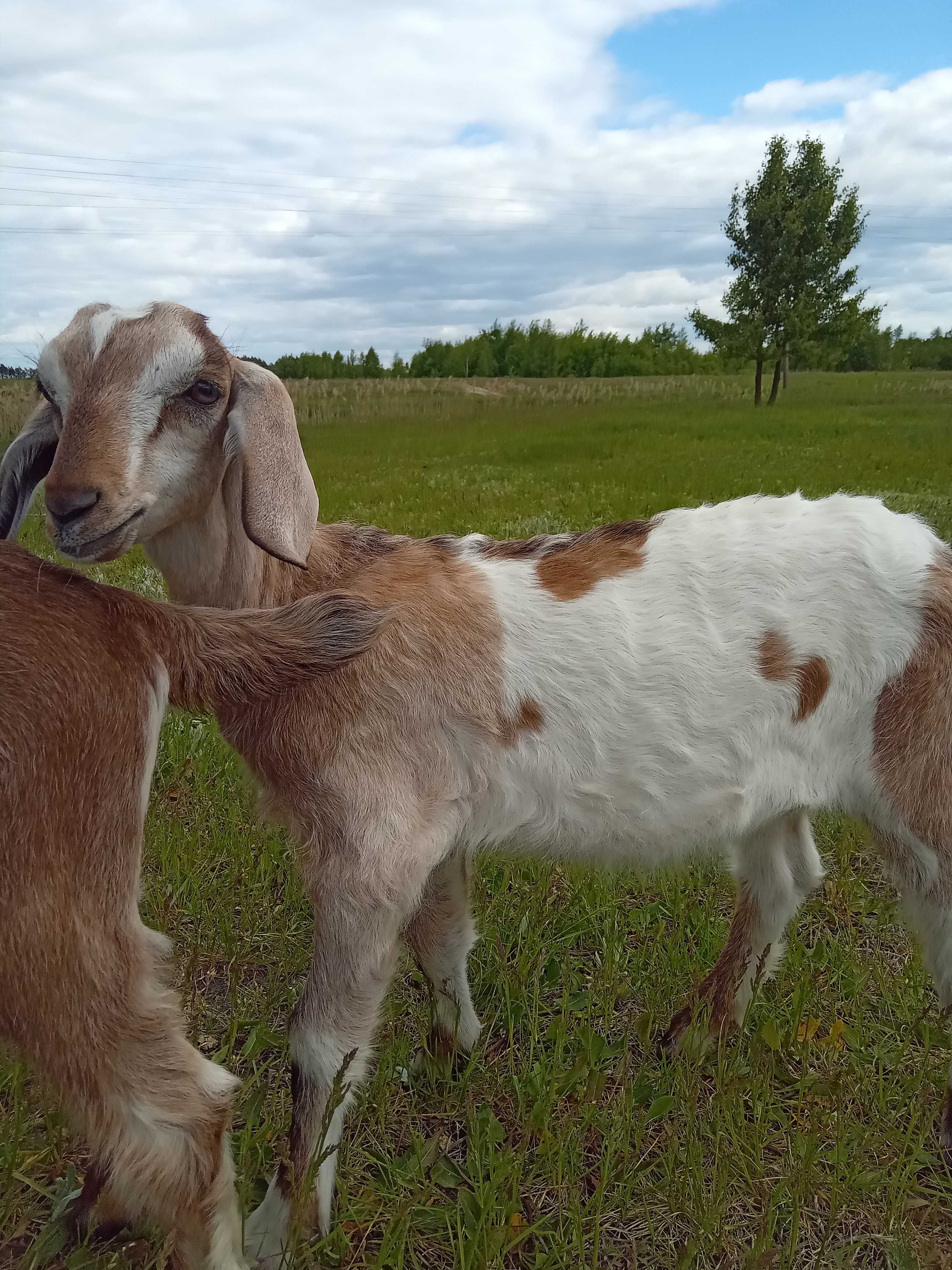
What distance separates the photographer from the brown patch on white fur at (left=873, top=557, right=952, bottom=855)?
2.11 meters

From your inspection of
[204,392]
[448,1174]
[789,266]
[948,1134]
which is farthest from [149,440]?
[789,266]

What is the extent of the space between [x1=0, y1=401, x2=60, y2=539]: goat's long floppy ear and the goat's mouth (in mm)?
402

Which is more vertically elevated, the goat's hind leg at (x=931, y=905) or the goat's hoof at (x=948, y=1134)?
the goat's hind leg at (x=931, y=905)

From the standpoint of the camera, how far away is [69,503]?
1882 millimetres

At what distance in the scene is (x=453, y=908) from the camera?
2.43m

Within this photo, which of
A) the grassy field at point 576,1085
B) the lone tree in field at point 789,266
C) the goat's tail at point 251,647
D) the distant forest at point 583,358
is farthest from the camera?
the distant forest at point 583,358

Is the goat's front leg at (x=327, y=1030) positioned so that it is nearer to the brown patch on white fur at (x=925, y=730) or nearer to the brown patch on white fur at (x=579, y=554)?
the brown patch on white fur at (x=579, y=554)

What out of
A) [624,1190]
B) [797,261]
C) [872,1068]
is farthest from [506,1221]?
[797,261]

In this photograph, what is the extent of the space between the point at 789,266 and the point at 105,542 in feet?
99.1

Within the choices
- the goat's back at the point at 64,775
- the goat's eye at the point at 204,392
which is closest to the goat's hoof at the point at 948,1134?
the goat's back at the point at 64,775

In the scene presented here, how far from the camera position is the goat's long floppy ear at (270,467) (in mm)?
2029

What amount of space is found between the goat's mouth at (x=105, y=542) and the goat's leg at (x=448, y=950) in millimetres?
1180

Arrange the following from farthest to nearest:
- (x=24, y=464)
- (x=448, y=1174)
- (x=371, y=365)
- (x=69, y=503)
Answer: (x=371, y=365)
(x=24, y=464)
(x=448, y=1174)
(x=69, y=503)

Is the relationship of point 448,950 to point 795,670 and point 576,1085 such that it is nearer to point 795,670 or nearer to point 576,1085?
point 576,1085
